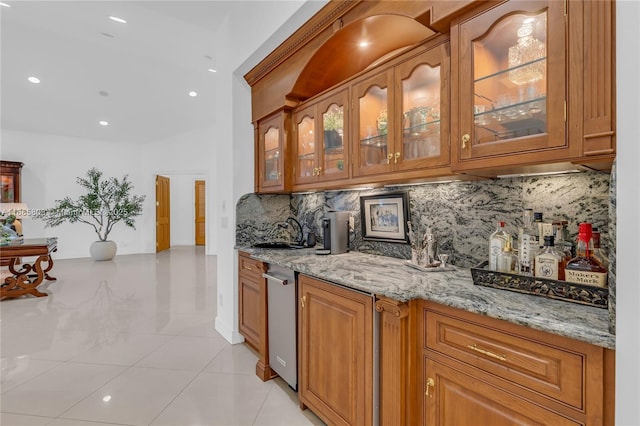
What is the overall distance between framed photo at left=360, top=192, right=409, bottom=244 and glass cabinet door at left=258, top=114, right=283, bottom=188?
819 millimetres

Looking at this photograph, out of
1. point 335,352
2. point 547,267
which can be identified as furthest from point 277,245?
point 547,267

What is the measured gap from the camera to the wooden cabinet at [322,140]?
2.21 metres

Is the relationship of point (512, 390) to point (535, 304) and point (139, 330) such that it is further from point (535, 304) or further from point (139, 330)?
point (139, 330)

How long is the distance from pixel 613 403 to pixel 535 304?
314 mm

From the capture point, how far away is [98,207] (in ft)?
25.3

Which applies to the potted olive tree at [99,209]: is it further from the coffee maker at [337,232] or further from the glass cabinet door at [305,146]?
the coffee maker at [337,232]

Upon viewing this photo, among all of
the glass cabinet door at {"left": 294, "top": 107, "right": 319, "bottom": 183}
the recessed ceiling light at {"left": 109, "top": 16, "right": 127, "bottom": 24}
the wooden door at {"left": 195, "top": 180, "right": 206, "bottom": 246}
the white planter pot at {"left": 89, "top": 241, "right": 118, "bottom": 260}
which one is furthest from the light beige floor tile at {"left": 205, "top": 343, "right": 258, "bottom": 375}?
the wooden door at {"left": 195, "top": 180, "right": 206, "bottom": 246}

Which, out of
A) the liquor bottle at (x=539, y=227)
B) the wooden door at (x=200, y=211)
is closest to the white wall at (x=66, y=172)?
the wooden door at (x=200, y=211)

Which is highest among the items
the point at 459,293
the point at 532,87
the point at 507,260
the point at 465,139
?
the point at 532,87

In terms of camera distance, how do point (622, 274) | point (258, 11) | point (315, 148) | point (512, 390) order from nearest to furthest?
point (622, 274)
point (512, 390)
point (315, 148)
point (258, 11)

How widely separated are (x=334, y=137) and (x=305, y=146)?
382 mm

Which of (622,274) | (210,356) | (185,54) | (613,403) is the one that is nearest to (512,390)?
(613,403)

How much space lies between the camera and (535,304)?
109 centimetres

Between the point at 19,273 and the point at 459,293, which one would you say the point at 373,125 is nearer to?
the point at 459,293
